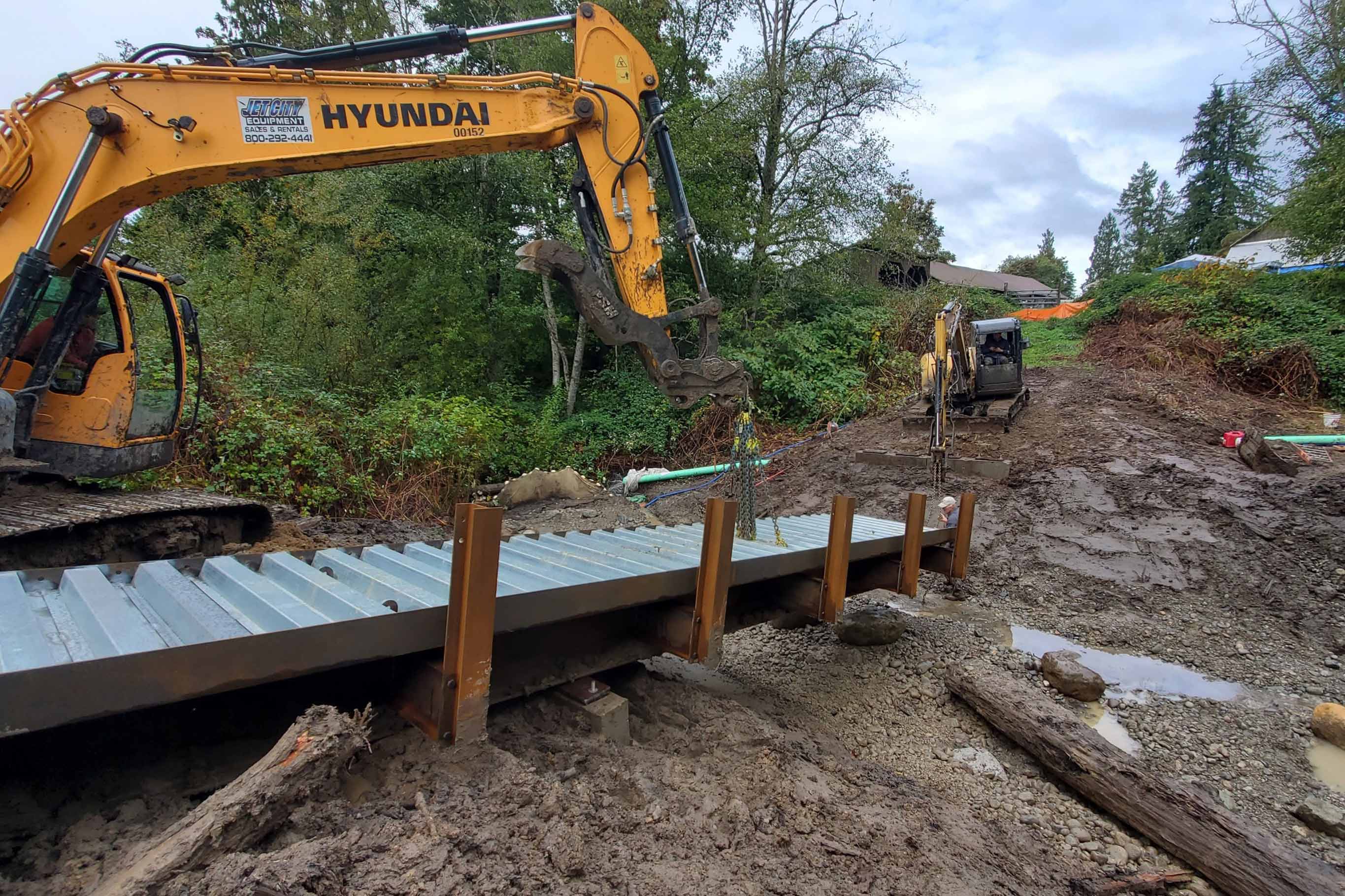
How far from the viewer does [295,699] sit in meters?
2.32

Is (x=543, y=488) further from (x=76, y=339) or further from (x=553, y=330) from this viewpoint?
(x=76, y=339)

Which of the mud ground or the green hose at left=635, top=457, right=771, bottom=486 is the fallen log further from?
the green hose at left=635, top=457, right=771, bottom=486

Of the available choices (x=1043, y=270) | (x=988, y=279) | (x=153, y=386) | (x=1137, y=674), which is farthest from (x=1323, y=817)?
(x=1043, y=270)

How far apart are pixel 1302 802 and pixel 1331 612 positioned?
3825mm

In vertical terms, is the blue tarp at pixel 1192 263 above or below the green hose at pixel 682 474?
above

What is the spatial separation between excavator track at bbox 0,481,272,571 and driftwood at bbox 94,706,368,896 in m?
3.91

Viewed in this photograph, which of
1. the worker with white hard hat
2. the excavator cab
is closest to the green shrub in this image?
the worker with white hard hat

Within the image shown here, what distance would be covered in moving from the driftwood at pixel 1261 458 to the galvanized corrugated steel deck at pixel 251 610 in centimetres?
890

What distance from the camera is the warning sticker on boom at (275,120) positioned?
4152 millimetres

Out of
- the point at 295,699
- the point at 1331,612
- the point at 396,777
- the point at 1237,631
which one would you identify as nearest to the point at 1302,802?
Result: the point at 1237,631

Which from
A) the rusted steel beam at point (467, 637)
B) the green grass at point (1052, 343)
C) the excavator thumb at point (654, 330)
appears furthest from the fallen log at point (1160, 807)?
the green grass at point (1052, 343)

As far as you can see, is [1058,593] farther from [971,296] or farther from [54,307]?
[971,296]

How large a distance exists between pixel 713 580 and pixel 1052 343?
22.8 m

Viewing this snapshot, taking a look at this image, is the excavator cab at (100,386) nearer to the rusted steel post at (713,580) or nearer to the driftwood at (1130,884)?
the rusted steel post at (713,580)
